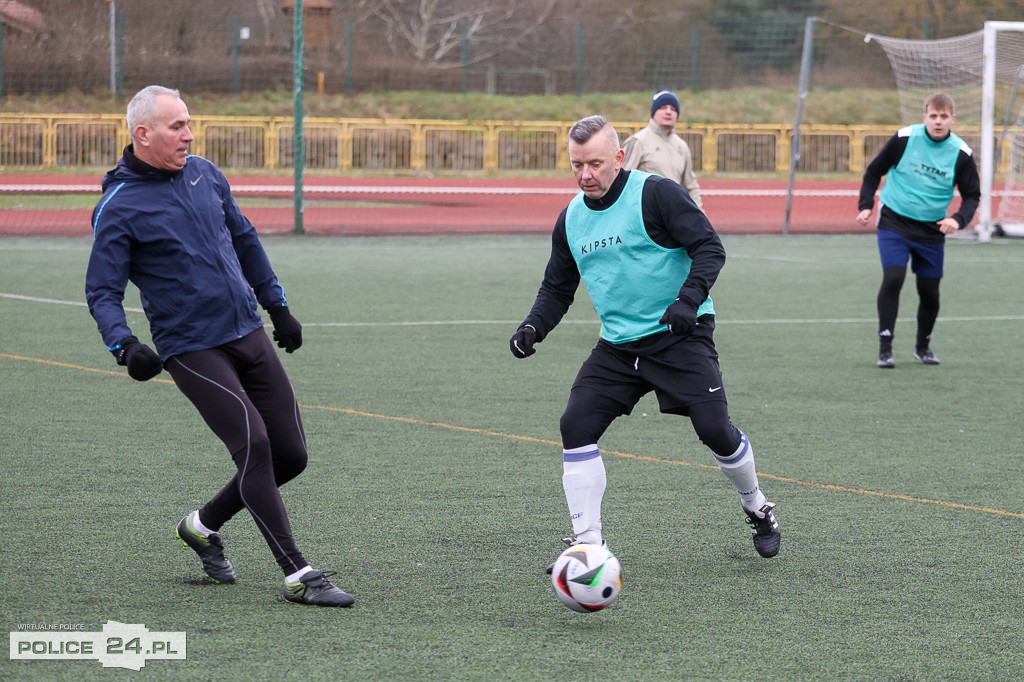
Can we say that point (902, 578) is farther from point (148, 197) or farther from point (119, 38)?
point (119, 38)

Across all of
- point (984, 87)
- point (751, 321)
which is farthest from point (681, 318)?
point (984, 87)

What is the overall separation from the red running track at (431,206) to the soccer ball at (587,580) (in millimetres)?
16077

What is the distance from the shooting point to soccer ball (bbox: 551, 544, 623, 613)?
4.40 meters

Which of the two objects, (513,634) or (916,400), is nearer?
(513,634)

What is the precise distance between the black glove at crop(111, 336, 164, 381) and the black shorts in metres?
1.53

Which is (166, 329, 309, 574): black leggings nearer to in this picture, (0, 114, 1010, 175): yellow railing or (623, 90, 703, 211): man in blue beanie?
(623, 90, 703, 211): man in blue beanie

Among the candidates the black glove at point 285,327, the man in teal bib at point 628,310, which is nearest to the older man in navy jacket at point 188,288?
the black glove at point 285,327

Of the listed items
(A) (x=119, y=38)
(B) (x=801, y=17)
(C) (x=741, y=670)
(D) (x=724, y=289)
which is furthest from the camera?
(B) (x=801, y=17)

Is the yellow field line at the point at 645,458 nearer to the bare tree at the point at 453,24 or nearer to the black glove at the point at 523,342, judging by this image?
the black glove at the point at 523,342

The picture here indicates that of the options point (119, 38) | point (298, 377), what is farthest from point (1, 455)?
point (119, 38)

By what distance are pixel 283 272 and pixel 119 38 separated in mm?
21298

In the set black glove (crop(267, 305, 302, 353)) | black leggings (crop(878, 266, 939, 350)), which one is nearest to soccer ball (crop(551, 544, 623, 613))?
black glove (crop(267, 305, 302, 353))

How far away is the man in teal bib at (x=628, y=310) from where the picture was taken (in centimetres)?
480

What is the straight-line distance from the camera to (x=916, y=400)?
8539 mm
